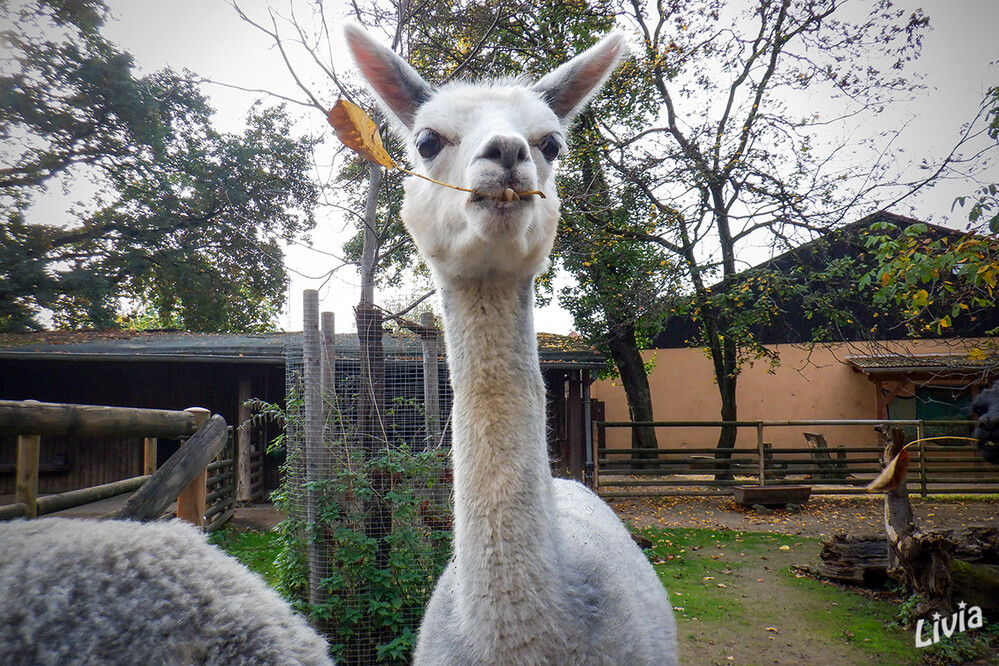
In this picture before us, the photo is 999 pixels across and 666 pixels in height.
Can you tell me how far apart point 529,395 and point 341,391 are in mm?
3257

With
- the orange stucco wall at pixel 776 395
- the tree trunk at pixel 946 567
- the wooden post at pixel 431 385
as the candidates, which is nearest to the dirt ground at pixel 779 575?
the tree trunk at pixel 946 567

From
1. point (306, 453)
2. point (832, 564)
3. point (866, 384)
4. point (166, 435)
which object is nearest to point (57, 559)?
point (166, 435)

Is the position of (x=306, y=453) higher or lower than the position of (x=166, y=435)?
lower

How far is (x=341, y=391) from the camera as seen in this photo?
4820 mm

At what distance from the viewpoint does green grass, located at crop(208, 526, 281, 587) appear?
Answer: 651 centimetres

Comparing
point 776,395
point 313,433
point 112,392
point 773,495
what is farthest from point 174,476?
point 776,395

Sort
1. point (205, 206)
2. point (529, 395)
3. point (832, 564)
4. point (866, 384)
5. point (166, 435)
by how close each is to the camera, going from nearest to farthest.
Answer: point (529, 395), point (166, 435), point (832, 564), point (205, 206), point (866, 384)

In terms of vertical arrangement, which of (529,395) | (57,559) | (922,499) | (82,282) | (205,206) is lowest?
(922,499)

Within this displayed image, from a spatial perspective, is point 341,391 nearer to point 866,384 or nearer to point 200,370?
point 200,370

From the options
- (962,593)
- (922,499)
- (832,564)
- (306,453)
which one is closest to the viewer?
(306,453)

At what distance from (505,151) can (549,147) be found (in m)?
0.48

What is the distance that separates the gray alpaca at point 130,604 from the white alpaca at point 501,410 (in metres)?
0.65

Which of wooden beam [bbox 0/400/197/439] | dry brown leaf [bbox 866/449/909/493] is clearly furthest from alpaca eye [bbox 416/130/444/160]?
dry brown leaf [bbox 866/449/909/493]

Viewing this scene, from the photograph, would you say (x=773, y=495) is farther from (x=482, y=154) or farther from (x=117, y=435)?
(x=117, y=435)
